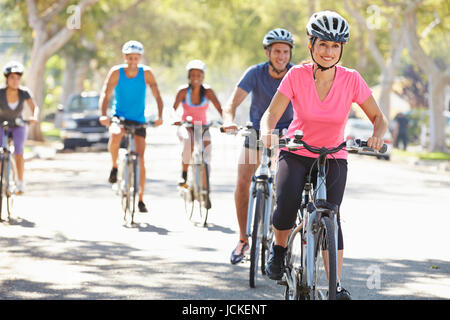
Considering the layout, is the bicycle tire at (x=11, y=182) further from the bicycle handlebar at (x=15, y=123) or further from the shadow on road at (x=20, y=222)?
the bicycle handlebar at (x=15, y=123)

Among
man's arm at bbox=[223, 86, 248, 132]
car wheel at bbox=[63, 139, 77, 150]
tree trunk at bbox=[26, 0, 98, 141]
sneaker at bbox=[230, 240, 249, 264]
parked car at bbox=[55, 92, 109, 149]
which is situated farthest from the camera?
tree trunk at bbox=[26, 0, 98, 141]

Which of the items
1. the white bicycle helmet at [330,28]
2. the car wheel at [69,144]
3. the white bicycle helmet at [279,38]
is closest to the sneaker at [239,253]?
the white bicycle helmet at [279,38]

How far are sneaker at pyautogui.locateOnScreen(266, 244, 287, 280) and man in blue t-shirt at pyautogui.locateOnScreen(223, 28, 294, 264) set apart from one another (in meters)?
1.69

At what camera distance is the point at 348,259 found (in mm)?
8711

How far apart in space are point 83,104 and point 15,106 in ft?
62.6

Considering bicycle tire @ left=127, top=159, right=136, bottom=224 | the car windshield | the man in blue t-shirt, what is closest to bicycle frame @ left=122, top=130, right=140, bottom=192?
bicycle tire @ left=127, top=159, right=136, bottom=224

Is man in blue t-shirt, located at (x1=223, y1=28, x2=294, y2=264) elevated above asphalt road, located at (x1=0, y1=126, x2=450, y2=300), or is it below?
above

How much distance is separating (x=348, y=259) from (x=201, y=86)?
4.00m

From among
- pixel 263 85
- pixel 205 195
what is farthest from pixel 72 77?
pixel 263 85

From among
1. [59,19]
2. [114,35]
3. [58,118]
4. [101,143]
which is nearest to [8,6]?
[59,19]

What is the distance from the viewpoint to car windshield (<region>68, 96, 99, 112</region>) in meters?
30.3

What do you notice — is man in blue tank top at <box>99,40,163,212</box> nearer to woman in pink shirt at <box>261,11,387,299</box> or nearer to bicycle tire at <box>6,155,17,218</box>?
bicycle tire at <box>6,155,17,218</box>

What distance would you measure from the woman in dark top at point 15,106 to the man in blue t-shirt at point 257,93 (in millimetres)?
4055

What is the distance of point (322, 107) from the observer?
559 centimetres
